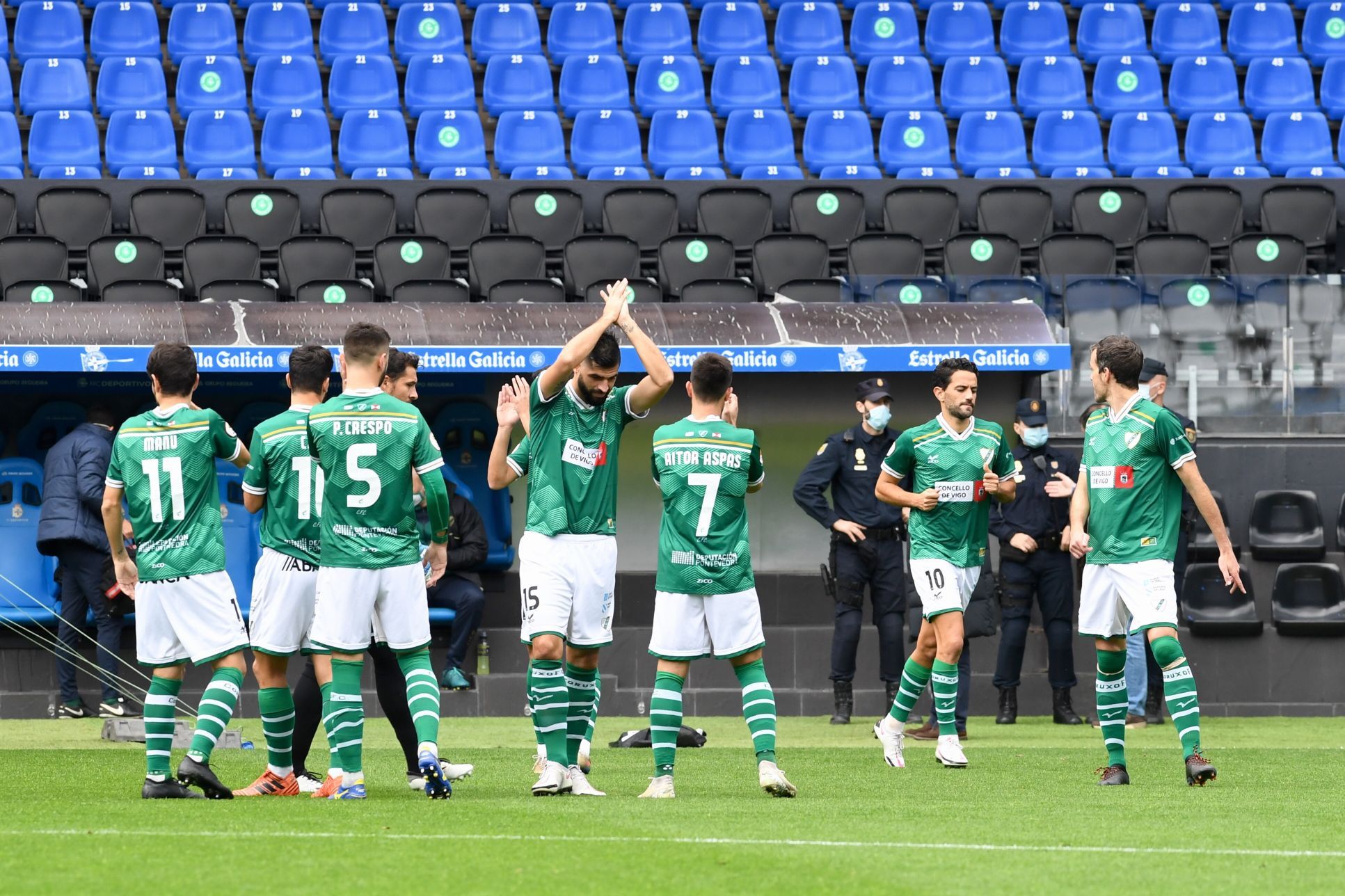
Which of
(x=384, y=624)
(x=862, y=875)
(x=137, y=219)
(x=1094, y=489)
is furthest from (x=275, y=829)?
(x=137, y=219)

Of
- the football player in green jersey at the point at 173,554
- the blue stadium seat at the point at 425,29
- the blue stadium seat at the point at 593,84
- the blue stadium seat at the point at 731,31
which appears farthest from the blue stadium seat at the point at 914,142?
the football player in green jersey at the point at 173,554

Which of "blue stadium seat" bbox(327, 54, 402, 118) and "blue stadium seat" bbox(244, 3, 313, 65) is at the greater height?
"blue stadium seat" bbox(244, 3, 313, 65)

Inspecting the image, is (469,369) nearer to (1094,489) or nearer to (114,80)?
(1094,489)

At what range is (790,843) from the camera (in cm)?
594

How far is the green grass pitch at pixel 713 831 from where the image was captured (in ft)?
17.1

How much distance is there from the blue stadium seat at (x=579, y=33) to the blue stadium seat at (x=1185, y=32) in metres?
6.16

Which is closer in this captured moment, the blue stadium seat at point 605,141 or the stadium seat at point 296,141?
the stadium seat at point 296,141

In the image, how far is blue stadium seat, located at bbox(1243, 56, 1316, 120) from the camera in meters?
19.8

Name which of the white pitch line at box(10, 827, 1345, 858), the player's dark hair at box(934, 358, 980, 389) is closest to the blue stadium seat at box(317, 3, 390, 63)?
the player's dark hair at box(934, 358, 980, 389)

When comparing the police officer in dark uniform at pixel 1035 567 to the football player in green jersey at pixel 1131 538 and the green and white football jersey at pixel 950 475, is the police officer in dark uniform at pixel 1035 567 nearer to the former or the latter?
the green and white football jersey at pixel 950 475

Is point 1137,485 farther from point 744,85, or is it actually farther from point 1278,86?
point 1278,86

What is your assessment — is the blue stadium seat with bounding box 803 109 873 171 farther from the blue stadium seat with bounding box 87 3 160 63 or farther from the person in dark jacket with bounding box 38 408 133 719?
the person in dark jacket with bounding box 38 408 133 719

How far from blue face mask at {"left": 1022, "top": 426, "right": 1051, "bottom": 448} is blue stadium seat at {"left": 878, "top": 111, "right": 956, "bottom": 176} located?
6786 mm

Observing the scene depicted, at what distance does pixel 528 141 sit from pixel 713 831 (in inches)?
512
